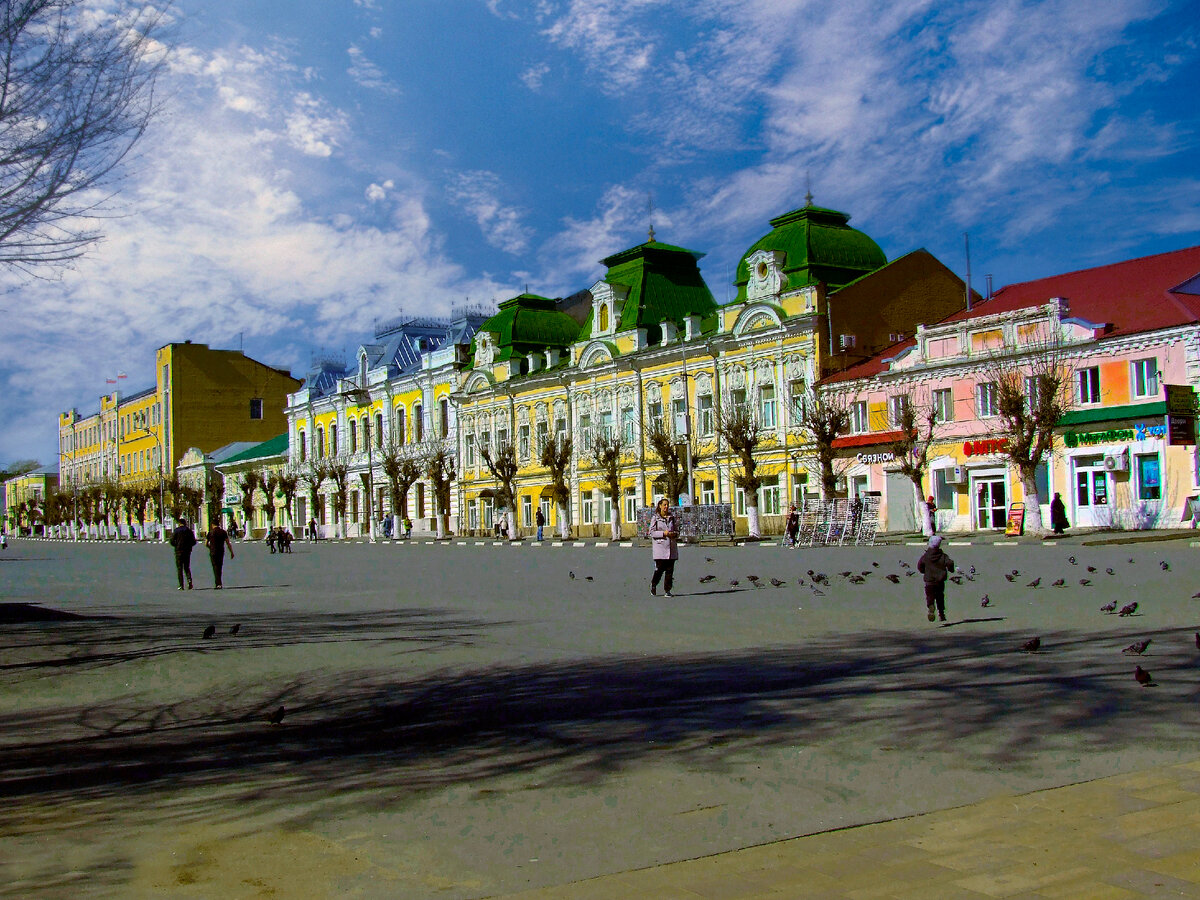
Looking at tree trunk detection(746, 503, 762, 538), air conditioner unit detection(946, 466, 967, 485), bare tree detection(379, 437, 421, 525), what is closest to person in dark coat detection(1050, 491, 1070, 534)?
air conditioner unit detection(946, 466, 967, 485)

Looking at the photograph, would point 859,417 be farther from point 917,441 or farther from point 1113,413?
point 1113,413

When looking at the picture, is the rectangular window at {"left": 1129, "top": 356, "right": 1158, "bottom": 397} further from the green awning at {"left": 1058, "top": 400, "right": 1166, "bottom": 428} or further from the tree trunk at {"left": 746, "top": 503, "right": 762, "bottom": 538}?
the tree trunk at {"left": 746, "top": 503, "right": 762, "bottom": 538}

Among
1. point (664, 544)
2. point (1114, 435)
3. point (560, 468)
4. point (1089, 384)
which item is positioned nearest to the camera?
point (664, 544)

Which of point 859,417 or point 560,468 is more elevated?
point 859,417

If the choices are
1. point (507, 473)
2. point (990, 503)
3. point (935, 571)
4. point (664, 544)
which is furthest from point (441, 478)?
point (935, 571)

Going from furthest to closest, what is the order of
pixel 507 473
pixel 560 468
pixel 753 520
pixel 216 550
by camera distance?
pixel 507 473 → pixel 560 468 → pixel 753 520 → pixel 216 550

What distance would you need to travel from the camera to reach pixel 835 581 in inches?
779

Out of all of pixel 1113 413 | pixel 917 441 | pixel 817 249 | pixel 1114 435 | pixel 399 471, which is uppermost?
pixel 817 249

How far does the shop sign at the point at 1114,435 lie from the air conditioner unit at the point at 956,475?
13.3 ft

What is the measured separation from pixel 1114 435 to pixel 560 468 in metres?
26.4

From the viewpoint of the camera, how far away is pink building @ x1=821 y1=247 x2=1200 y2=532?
3594cm

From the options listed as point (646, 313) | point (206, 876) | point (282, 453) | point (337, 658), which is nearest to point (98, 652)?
point (337, 658)

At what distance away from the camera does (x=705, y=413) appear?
5344 centimetres

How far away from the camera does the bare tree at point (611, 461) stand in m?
52.1
